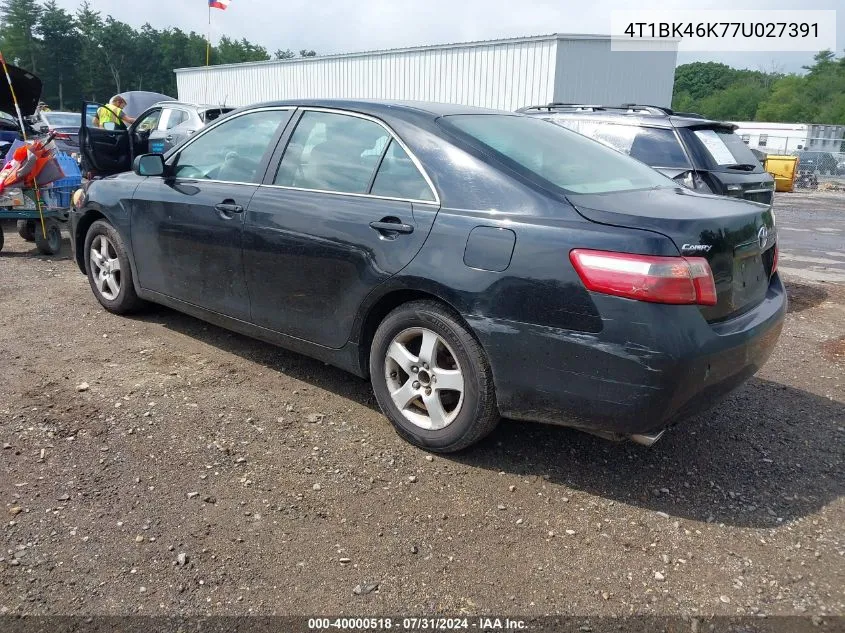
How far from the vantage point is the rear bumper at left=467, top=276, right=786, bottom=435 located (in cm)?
260

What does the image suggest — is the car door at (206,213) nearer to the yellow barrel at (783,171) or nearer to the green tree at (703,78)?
the yellow barrel at (783,171)

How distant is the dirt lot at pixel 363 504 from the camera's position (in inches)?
94.3

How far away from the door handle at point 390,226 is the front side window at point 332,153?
272mm

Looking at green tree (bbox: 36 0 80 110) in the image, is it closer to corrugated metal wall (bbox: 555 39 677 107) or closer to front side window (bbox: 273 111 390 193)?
corrugated metal wall (bbox: 555 39 677 107)

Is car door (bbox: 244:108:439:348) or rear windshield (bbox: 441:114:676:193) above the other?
rear windshield (bbox: 441:114:676:193)

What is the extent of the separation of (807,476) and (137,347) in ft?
13.2

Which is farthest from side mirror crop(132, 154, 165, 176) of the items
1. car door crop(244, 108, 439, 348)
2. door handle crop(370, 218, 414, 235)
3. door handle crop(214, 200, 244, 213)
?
door handle crop(370, 218, 414, 235)

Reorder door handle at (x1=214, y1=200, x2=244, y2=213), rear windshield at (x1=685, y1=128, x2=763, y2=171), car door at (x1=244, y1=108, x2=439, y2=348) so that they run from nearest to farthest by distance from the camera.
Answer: car door at (x1=244, y1=108, x2=439, y2=348) → door handle at (x1=214, y1=200, x2=244, y2=213) → rear windshield at (x1=685, y1=128, x2=763, y2=171)

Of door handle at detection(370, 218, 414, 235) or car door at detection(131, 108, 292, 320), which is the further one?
car door at detection(131, 108, 292, 320)

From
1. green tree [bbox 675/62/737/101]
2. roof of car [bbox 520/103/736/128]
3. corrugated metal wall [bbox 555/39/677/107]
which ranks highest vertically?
green tree [bbox 675/62/737/101]

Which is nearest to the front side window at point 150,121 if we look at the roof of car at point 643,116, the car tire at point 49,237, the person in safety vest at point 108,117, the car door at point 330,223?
the person in safety vest at point 108,117

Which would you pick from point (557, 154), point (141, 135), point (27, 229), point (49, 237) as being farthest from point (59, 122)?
point (557, 154)

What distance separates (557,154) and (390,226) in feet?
3.12

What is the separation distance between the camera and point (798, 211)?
16.1m
